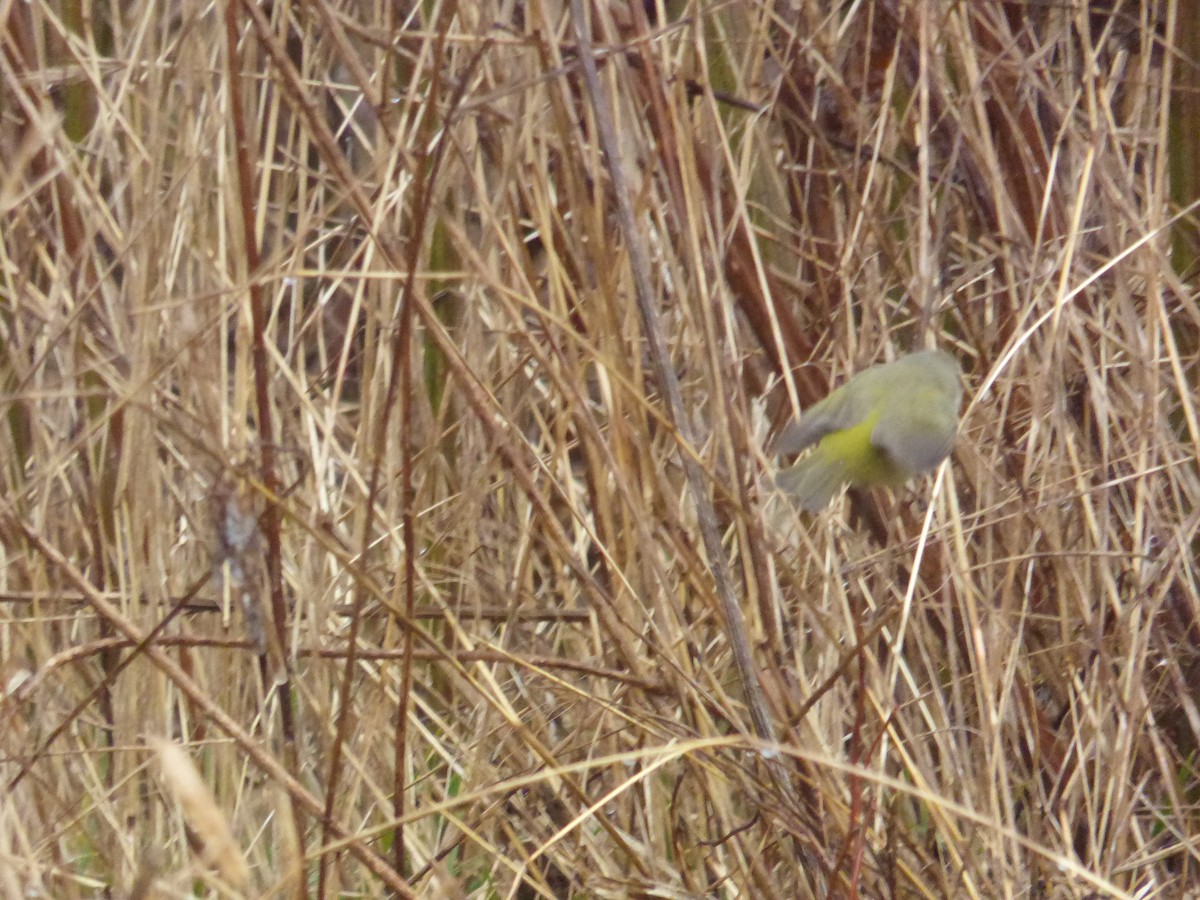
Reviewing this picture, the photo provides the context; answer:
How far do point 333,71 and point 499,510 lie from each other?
1.04 meters

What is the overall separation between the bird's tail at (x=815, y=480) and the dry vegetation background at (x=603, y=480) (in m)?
0.06

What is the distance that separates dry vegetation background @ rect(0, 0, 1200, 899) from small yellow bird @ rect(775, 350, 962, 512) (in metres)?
0.06

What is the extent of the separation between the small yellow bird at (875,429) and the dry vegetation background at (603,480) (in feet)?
0.20

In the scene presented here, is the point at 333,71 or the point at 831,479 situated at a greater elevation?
the point at 333,71

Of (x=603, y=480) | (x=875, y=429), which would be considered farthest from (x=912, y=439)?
(x=603, y=480)

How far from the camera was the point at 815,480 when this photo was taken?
53.6 inches

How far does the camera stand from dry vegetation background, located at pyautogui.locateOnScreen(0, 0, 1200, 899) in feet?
3.73

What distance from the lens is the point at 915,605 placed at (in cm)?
148

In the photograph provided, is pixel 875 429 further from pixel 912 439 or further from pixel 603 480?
pixel 603 480

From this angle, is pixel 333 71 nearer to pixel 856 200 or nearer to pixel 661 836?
pixel 856 200

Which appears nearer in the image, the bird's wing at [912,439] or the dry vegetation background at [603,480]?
the dry vegetation background at [603,480]

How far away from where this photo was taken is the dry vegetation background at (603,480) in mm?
1136

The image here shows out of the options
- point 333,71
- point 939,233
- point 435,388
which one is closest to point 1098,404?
point 939,233

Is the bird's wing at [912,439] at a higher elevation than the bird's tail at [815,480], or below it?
higher
